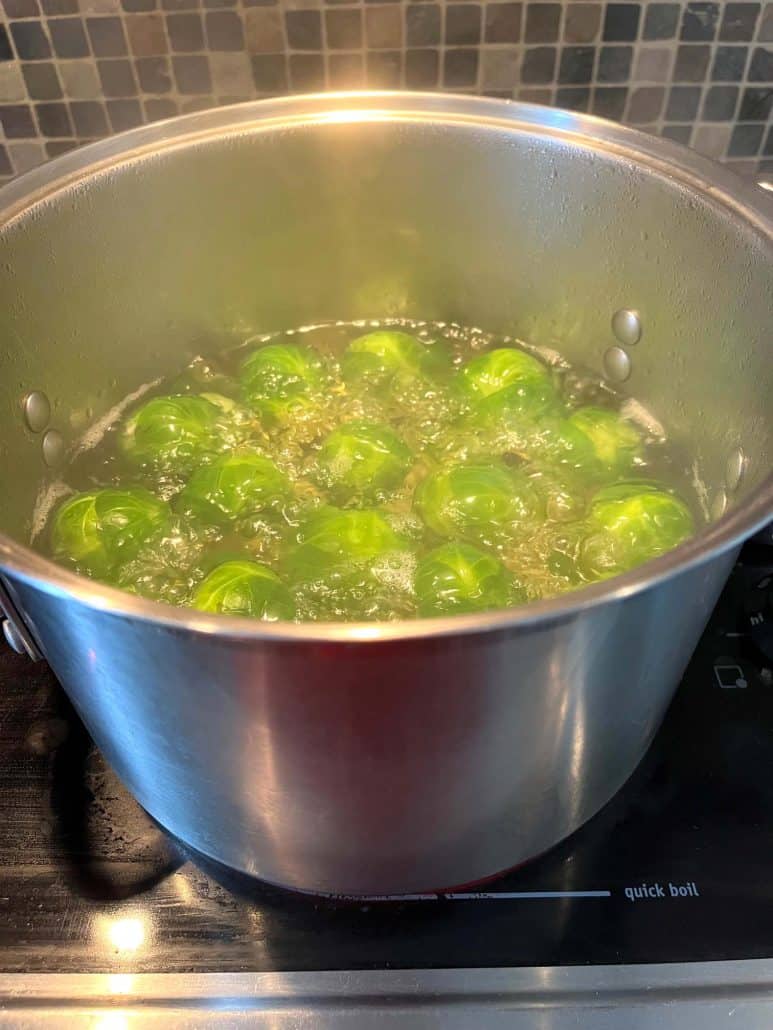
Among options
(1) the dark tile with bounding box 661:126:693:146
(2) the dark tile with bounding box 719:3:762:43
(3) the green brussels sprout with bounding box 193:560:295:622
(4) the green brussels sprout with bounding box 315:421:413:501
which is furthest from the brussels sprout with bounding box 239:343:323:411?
(2) the dark tile with bounding box 719:3:762:43

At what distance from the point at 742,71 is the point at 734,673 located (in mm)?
988

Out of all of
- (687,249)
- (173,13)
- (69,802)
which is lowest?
(69,802)

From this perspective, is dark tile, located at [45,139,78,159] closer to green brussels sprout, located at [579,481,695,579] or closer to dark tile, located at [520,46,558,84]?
dark tile, located at [520,46,558,84]

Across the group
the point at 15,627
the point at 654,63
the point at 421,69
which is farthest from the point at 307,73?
the point at 15,627

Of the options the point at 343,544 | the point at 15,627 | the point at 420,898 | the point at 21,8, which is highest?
the point at 21,8

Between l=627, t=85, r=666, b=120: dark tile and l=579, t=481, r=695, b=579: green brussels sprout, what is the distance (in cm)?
71

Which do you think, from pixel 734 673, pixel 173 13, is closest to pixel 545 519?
pixel 734 673

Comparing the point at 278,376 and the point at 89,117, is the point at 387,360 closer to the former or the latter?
the point at 278,376

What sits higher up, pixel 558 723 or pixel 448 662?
pixel 448 662

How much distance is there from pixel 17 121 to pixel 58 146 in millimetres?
72

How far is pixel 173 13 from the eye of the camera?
1.38m

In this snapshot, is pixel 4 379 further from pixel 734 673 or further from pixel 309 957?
pixel 734 673

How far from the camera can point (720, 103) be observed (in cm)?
149

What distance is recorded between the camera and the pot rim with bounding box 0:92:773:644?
59 cm
